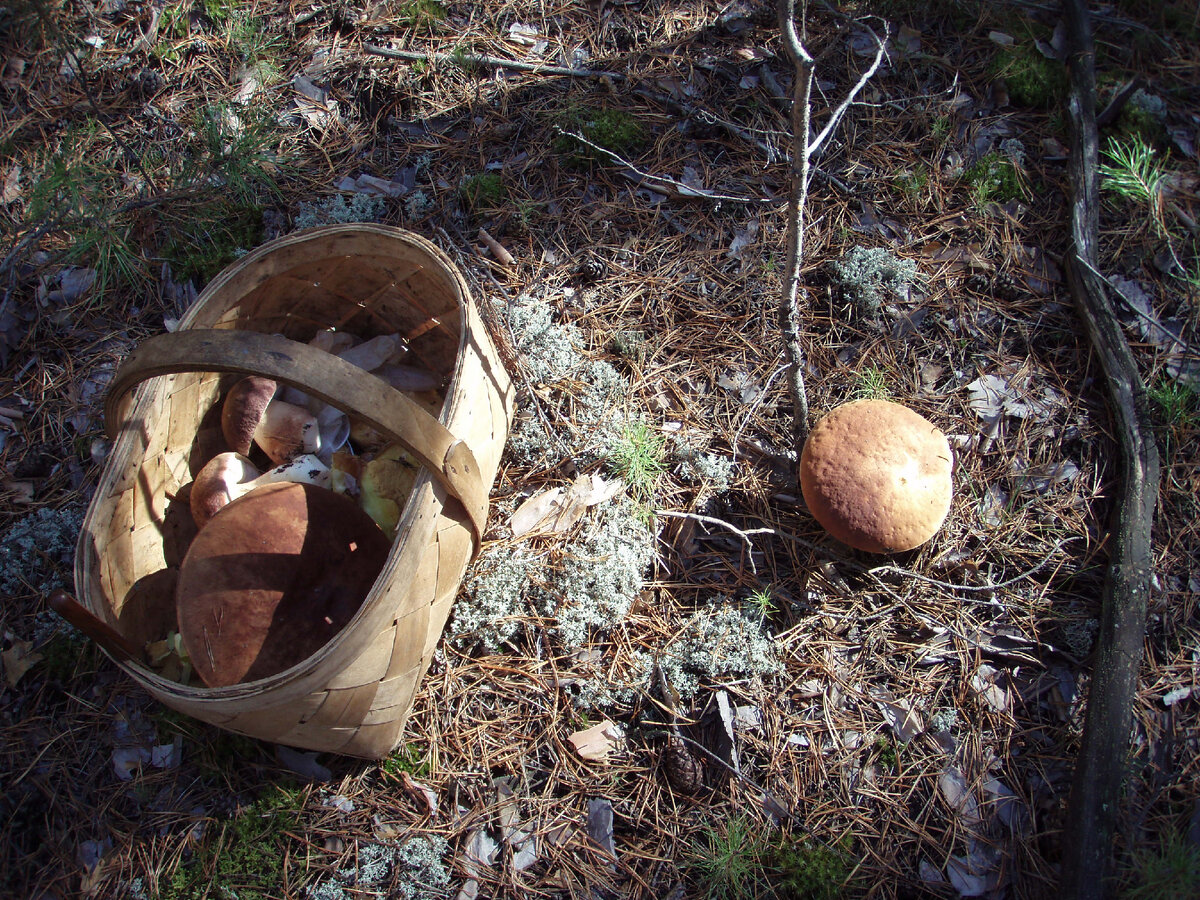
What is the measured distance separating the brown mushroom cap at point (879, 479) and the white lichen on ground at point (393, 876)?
5.15 feet

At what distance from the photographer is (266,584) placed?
1891 millimetres

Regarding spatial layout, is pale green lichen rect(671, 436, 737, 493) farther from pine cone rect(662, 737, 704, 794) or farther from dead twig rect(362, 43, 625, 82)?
dead twig rect(362, 43, 625, 82)

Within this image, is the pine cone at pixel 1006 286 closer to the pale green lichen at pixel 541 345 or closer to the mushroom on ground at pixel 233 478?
the pale green lichen at pixel 541 345

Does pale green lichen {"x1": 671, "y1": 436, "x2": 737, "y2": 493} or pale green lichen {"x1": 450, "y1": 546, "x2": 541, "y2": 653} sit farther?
pale green lichen {"x1": 671, "y1": 436, "x2": 737, "y2": 493}

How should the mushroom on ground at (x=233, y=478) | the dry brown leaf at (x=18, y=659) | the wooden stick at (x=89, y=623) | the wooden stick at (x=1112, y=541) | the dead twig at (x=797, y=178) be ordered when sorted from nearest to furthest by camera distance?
the wooden stick at (x=89, y=623) < the dead twig at (x=797, y=178) < the wooden stick at (x=1112, y=541) < the mushroom on ground at (x=233, y=478) < the dry brown leaf at (x=18, y=659)

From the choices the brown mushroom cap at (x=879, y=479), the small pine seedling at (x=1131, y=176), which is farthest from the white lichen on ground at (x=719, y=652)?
the small pine seedling at (x=1131, y=176)

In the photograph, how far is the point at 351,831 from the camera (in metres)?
2.10

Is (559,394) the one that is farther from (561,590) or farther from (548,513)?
(561,590)

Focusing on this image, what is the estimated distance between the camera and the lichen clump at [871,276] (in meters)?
2.74

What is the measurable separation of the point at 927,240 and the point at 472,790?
2.71m

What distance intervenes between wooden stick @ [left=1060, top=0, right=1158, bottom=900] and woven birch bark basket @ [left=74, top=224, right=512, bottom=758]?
1.95 m

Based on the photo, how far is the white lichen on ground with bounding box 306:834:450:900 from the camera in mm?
2029

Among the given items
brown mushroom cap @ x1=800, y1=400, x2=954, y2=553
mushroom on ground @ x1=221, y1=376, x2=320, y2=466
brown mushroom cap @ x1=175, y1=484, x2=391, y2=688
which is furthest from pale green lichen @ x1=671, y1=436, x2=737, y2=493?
mushroom on ground @ x1=221, y1=376, x2=320, y2=466

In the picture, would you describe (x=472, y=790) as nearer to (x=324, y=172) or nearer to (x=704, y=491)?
(x=704, y=491)
